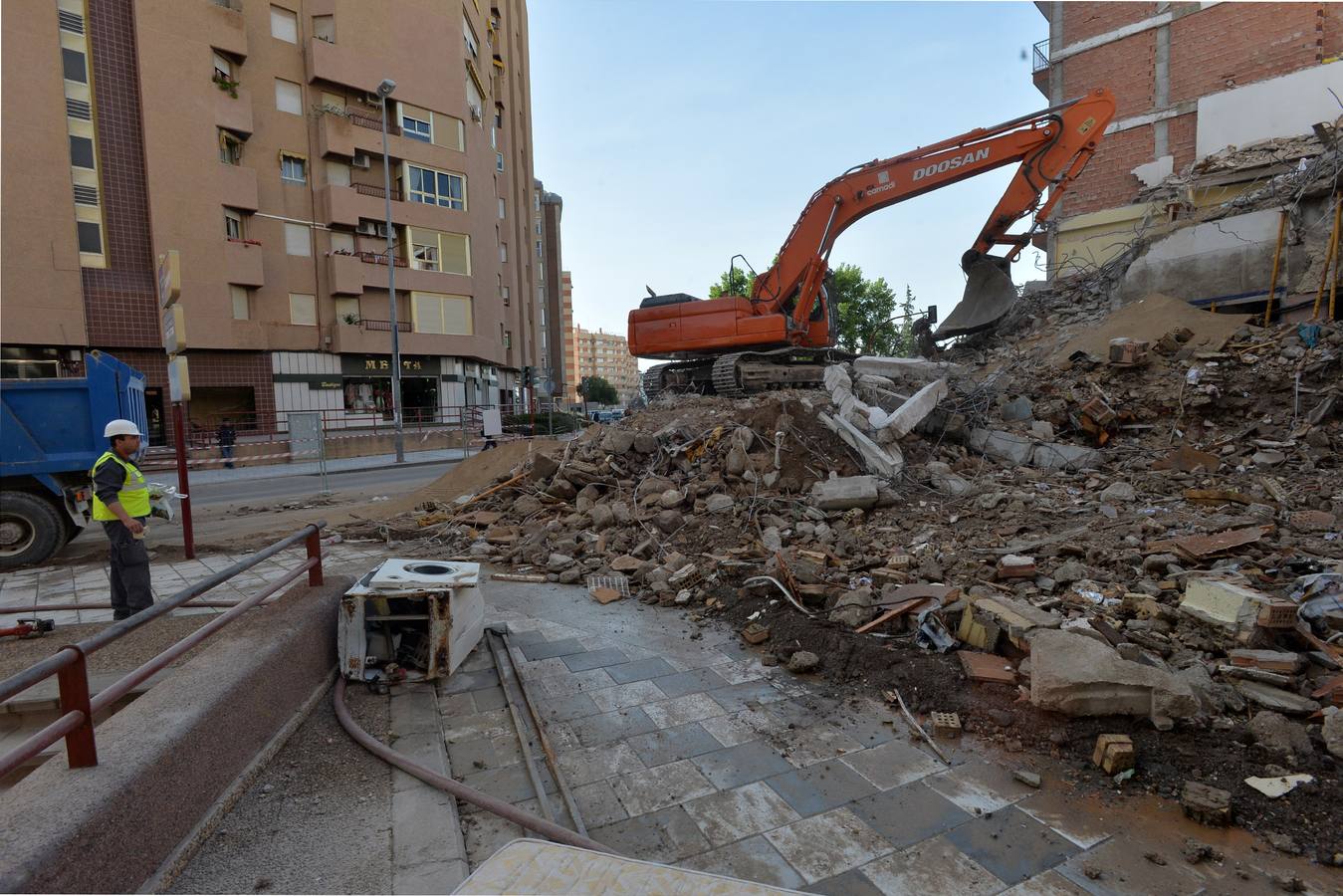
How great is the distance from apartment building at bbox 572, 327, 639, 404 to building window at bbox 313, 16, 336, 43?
4569 inches

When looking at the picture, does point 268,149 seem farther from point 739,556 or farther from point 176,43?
point 739,556

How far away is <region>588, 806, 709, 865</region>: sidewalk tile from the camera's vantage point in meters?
2.55

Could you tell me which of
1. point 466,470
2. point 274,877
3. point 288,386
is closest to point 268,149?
point 288,386

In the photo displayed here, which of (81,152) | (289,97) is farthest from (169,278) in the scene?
(289,97)

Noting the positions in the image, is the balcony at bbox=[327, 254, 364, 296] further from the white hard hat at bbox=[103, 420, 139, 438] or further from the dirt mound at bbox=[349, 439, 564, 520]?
the white hard hat at bbox=[103, 420, 139, 438]

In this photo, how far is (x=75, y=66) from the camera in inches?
911

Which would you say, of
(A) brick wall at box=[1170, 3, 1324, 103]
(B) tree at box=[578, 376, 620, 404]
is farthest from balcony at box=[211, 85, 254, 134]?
(B) tree at box=[578, 376, 620, 404]

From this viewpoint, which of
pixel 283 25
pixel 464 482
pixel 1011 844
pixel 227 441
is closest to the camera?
pixel 1011 844

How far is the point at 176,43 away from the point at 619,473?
2838 cm

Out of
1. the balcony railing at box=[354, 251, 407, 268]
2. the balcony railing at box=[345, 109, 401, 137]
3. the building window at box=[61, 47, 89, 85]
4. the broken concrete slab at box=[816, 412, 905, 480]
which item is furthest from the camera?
the balcony railing at box=[354, 251, 407, 268]

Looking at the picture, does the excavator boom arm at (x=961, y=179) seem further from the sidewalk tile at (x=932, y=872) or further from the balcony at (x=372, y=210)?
the balcony at (x=372, y=210)

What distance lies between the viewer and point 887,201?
12391mm

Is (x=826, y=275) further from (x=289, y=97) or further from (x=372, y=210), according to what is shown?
(x=289, y=97)

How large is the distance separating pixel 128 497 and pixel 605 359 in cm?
15818
